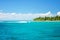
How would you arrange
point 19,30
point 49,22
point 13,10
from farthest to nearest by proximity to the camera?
point 49,22 < point 19,30 < point 13,10

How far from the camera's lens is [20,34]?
9.63ft

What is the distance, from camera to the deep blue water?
9.33ft

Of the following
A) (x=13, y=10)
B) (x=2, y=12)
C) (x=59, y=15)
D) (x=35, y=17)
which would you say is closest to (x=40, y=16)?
(x=35, y=17)

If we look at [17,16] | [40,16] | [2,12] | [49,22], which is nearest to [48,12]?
[40,16]

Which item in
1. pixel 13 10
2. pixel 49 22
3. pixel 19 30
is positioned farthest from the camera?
pixel 49 22

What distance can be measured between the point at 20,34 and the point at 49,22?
736 millimetres

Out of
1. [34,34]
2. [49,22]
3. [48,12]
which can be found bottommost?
[34,34]

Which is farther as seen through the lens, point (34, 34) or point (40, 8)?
point (34, 34)

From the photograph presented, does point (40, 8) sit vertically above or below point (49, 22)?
above

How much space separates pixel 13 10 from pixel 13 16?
0.13 m

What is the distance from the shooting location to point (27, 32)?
292 centimetres

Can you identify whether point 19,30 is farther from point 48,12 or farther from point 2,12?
point 48,12

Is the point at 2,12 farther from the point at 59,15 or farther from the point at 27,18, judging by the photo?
the point at 59,15

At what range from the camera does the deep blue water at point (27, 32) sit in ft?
9.33
